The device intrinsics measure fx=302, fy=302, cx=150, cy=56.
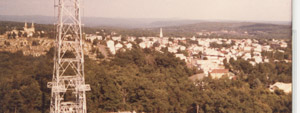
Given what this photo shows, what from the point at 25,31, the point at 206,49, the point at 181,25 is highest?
the point at 181,25

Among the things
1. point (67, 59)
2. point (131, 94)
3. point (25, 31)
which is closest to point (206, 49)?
point (25, 31)

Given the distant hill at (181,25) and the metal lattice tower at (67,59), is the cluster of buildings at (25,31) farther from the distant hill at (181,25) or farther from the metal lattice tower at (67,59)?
the metal lattice tower at (67,59)

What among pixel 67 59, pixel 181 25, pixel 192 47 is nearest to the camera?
pixel 67 59

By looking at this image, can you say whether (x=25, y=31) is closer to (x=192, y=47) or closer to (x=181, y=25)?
(x=181, y=25)

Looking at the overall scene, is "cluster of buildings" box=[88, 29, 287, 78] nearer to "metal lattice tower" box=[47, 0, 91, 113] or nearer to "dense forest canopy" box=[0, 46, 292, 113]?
"dense forest canopy" box=[0, 46, 292, 113]

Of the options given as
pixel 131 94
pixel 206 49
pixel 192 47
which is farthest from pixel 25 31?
pixel 192 47

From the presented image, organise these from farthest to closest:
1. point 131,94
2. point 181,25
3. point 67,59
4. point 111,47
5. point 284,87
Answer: point 111,47, point 181,25, point 131,94, point 284,87, point 67,59

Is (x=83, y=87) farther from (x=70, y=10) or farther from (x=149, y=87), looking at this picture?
(x=149, y=87)

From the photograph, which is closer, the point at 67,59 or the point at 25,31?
the point at 67,59

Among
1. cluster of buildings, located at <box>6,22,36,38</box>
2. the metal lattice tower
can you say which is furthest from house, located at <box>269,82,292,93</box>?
cluster of buildings, located at <box>6,22,36,38</box>

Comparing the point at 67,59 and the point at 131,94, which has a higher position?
the point at 67,59

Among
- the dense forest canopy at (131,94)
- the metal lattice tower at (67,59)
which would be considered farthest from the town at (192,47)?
the metal lattice tower at (67,59)

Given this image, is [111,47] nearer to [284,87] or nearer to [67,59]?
[284,87]
